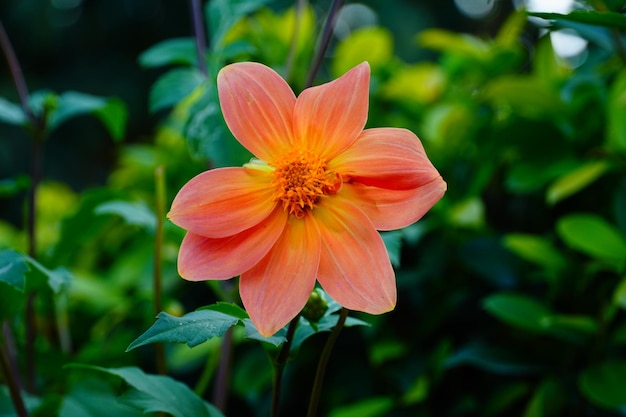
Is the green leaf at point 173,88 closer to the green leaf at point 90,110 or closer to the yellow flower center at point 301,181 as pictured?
the green leaf at point 90,110

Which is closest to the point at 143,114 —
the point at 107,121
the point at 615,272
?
the point at 107,121

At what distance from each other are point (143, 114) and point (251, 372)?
11.2ft

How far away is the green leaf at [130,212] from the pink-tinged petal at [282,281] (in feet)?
0.97

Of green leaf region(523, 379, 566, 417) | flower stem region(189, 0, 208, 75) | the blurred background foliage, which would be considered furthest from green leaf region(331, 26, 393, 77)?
green leaf region(523, 379, 566, 417)

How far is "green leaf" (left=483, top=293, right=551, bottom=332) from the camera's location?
0.73 metres

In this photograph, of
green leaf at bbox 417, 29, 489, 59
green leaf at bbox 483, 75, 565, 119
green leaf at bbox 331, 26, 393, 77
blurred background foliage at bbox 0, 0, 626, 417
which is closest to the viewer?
blurred background foliage at bbox 0, 0, 626, 417

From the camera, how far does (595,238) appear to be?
71 cm

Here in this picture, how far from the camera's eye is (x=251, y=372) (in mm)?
877

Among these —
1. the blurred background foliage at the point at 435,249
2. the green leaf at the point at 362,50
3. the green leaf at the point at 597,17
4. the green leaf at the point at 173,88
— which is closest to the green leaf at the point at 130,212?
the blurred background foliage at the point at 435,249

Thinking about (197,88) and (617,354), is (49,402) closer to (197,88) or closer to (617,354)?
(197,88)

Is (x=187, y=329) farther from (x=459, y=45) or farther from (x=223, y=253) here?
(x=459, y=45)

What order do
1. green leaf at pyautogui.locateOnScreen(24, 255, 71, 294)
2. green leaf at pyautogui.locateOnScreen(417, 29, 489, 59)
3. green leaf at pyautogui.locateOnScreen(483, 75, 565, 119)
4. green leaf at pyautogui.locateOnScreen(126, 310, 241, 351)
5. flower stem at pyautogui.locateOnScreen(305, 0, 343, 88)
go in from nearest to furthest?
green leaf at pyautogui.locateOnScreen(126, 310, 241, 351) → green leaf at pyautogui.locateOnScreen(24, 255, 71, 294) → flower stem at pyautogui.locateOnScreen(305, 0, 343, 88) → green leaf at pyautogui.locateOnScreen(483, 75, 565, 119) → green leaf at pyautogui.locateOnScreen(417, 29, 489, 59)

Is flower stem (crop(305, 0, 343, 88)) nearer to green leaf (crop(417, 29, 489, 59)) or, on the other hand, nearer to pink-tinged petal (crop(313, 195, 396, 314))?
pink-tinged petal (crop(313, 195, 396, 314))

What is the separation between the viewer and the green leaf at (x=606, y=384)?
2.16ft
